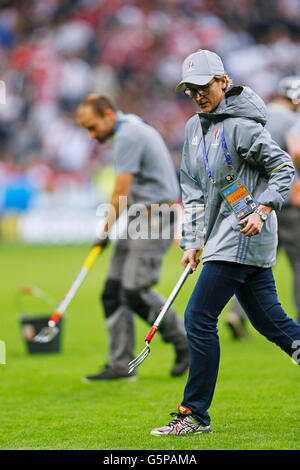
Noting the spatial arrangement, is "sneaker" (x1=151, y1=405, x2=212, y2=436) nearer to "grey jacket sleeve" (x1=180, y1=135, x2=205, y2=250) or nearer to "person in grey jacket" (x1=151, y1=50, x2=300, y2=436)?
"person in grey jacket" (x1=151, y1=50, x2=300, y2=436)

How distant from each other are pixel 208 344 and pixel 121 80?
19.3 meters

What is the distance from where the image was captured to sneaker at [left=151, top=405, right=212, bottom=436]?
459 centimetres

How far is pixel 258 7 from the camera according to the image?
22953 millimetres

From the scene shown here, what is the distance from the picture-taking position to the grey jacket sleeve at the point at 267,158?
4387mm

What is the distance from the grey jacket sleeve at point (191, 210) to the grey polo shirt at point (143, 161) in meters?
1.79

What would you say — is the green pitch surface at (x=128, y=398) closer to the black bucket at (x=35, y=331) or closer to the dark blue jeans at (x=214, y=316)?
the black bucket at (x=35, y=331)

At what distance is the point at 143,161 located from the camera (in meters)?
6.81

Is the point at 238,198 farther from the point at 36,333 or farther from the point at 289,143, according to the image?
the point at 36,333

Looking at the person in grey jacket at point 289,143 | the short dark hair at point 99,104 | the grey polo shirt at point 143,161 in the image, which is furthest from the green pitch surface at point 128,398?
the short dark hair at point 99,104

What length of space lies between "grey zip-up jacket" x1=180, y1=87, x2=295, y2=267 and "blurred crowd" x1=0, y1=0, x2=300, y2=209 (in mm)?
17144

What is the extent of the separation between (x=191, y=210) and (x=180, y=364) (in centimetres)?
228

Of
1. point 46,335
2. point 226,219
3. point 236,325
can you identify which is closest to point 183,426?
point 226,219
